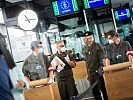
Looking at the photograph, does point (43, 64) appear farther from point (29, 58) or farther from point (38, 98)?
point (38, 98)

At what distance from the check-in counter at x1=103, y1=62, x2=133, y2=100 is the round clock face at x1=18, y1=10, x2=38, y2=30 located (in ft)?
12.2

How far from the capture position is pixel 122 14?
12945 millimetres

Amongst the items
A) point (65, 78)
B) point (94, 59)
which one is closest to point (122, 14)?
point (94, 59)

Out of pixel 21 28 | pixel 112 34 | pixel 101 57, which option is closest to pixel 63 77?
pixel 101 57

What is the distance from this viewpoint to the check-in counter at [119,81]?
5.16 m

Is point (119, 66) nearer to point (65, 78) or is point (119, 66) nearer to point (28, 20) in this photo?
point (65, 78)

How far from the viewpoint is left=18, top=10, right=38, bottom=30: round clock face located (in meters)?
8.49

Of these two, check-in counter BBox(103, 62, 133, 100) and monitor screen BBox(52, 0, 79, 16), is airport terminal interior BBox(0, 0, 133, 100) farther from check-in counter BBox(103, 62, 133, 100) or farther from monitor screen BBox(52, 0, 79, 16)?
check-in counter BBox(103, 62, 133, 100)

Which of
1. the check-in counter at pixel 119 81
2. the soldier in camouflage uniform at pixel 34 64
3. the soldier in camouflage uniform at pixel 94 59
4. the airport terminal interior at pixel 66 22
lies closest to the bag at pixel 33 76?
the soldier in camouflage uniform at pixel 34 64

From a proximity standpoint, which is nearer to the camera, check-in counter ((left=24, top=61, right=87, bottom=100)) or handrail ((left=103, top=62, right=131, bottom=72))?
handrail ((left=103, top=62, right=131, bottom=72))

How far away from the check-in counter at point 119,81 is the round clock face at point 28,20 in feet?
12.2

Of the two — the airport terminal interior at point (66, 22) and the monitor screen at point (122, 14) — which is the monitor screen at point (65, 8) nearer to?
the airport terminal interior at point (66, 22)

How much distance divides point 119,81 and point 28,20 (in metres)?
4.09

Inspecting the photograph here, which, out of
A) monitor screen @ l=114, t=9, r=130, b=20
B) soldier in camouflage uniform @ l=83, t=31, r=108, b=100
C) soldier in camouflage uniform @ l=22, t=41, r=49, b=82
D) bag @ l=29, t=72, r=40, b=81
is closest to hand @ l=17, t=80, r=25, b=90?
soldier in camouflage uniform @ l=22, t=41, r=49, b=82
